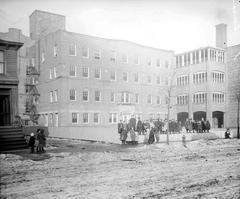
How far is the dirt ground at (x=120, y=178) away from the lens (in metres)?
6.30

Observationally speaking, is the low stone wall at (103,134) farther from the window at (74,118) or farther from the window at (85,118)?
the window at (74,118)

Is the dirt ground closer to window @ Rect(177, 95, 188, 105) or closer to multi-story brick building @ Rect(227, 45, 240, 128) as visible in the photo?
multi-story brick building @ Rect(227, 45, 240, 128)

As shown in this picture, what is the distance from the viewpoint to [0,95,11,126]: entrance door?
14.9 m

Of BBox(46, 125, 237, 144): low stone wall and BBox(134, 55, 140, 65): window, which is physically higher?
BBox(134, 55, 140, 65): window

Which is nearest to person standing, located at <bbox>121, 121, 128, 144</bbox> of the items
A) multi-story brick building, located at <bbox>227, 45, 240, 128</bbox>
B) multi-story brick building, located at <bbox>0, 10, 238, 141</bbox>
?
multi-story brick building, located at <bbox>0, 10, 238, 141</bbox>

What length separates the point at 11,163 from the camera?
32.5 ft

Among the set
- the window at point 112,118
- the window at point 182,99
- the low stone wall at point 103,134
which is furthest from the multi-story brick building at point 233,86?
the window at point 182,99

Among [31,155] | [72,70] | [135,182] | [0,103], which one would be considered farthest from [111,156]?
[0,103]

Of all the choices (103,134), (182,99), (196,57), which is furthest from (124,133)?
(196,57)

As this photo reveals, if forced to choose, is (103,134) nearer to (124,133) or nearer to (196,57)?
(124,133)

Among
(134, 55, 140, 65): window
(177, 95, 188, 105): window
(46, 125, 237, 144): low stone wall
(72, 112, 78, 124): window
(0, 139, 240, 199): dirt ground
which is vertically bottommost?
(0, 139, 240, 199): dirt ground

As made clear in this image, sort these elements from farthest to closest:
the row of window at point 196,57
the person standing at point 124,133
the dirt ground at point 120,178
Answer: the row of window at point 196,57
the person standing at point 124,133
the dirt ground at point 120,178

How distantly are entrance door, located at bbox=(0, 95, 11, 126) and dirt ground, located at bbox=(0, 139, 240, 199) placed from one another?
3985 millimetres

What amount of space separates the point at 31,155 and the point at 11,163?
2005 millimetres
